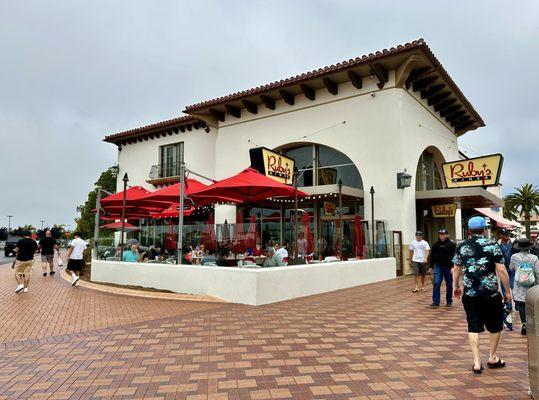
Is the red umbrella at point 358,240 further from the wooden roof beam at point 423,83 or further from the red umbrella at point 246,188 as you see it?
the wooden roof beam at point 423,83

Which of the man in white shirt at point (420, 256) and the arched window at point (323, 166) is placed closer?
the man in white shirt at point (420, 256)

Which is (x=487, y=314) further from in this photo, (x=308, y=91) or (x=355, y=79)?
(x=308, y=91)

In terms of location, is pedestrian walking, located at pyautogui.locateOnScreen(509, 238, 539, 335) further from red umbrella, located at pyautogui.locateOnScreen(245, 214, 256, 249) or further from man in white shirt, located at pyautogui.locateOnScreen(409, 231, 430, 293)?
red umbrella, located at pyautogui.locateOnScreen(245, 214, 256, 249)

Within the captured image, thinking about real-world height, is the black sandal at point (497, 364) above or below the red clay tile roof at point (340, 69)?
below

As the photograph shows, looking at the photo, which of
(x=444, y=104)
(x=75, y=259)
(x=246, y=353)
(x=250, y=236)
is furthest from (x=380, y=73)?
(x=246, y=353)

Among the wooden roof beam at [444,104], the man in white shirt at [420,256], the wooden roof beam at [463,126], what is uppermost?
the wooden roof beam at [444,104]

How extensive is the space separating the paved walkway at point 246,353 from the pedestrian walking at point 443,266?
0.36 metres

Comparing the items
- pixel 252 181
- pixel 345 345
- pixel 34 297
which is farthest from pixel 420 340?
pixel 34 297

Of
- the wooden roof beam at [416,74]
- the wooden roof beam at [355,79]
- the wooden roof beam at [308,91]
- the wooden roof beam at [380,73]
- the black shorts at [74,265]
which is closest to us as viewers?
the black shorts at [74,265]

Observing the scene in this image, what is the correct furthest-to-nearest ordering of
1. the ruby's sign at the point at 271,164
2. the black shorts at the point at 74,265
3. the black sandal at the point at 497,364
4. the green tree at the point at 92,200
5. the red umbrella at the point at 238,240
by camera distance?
the green tree at the point at 92,200
the ruby's sign at the point at 271,164
the black shorts at the point at 74,265
the red umbrella at the point at 238,240
the black sandal at the point at 497,364

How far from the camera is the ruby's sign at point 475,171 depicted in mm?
14683

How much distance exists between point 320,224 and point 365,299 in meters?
6.98

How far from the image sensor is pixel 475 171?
15.2 metres

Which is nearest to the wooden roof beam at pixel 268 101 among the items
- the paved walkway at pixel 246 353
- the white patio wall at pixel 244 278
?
the white patio wall at pixel 244 278
